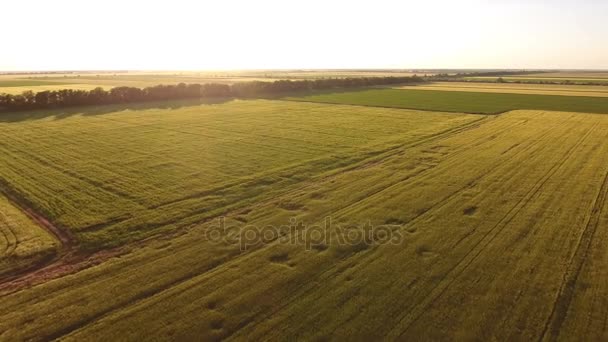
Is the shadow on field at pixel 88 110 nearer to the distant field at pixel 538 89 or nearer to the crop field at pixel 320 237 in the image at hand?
the crop field at pixel 320 237

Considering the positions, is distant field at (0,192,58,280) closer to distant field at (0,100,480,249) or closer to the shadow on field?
distant field at (0,100,480,249)

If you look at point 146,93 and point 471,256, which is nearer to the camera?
point 471,256

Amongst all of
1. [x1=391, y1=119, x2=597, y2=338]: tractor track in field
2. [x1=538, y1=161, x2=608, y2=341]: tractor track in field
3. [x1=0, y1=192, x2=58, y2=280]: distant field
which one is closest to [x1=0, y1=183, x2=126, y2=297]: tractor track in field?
[x1=0, y1=192, x2=58, y2=280]: distant field

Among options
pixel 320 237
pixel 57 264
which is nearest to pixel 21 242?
pixel 57 264

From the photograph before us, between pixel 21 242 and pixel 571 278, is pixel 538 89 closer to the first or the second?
pixel 571 278

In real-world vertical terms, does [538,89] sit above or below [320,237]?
above

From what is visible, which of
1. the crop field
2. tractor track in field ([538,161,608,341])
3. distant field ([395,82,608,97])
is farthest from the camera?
distant field ([395,82,608,97])
